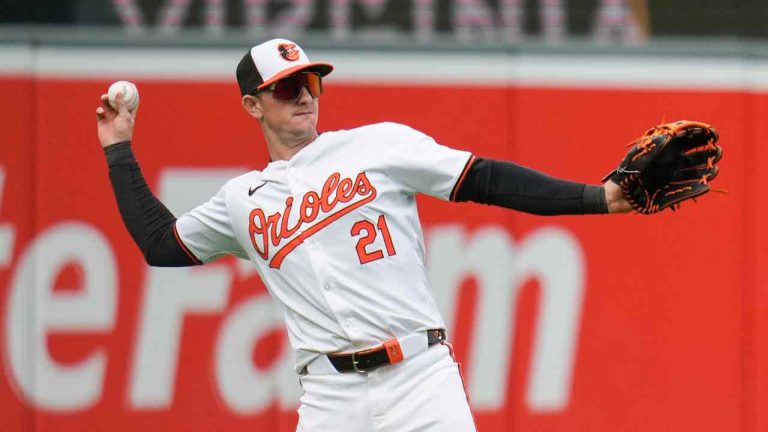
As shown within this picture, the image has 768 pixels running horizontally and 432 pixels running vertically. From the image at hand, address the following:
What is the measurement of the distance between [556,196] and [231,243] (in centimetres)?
80

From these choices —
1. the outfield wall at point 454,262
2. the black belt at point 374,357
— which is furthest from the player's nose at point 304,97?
the outfield wall at point 454,262

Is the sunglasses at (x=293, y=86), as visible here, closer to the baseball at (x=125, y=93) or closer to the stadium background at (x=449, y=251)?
the baseball at (x=125, y=93)

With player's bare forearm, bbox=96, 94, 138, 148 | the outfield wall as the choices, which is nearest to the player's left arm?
player's bare forearm, bbox=96, 94, 138, 148

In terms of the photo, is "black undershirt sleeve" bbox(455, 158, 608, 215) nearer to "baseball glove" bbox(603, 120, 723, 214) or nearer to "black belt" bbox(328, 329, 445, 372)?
"baseball glove" bbox(603, 120, 723, 214)

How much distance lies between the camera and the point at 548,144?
170 inches

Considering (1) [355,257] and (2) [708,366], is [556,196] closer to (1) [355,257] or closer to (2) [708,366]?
(1) [355,257]

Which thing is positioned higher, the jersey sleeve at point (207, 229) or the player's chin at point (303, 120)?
the player's chin at point (303, 120)

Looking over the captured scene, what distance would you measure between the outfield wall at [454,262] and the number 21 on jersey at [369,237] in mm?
1625

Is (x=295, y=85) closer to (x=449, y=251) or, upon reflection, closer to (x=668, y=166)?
(x=668, y=166)

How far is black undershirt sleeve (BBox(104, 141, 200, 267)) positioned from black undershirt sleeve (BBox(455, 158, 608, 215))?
0.68m

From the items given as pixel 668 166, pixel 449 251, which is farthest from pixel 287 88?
pixel 449 251

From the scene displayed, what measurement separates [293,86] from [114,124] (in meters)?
0.43

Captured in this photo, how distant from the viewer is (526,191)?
250 centimetres

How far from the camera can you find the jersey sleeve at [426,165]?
258cm
